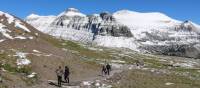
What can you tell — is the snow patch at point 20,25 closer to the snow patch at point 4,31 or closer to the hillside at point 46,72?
the hillside at point 46,72

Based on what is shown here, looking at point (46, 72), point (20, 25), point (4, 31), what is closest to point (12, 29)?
point (4, 31)

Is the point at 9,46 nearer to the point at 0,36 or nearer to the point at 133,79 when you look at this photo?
the point at 0,36

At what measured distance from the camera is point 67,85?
65.7 metres

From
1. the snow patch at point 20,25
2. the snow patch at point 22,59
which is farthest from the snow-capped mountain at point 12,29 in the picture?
the snow patch at point 22,59

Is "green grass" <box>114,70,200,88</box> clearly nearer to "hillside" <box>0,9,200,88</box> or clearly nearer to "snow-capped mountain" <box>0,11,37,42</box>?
"hillside" <box>0,9,200,88</box>

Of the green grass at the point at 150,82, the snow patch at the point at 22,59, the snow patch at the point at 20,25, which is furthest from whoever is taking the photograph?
the snow patch at the point at 20,25

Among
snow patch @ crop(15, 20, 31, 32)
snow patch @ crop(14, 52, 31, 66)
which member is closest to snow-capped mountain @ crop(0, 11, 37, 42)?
snow patch @ crop(15, 20, 31, 32)

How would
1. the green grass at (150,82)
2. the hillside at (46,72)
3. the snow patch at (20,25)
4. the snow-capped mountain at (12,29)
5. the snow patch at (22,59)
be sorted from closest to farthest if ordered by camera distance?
the hillside at (46,72) < the green grass at (150,82) < the snow patch at (22,59) < the snow-capped mountain at (12,29) < the snow patch at (20,25)

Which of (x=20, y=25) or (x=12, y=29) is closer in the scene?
(x=12, y=29)

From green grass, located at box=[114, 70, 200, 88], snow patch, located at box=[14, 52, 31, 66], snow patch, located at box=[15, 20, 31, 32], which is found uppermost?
snow patch, located at box=[15, 20, 31, 32]

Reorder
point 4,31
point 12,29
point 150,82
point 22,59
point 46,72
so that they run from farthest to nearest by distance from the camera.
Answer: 1. point 12,29
2. point 4,31
3. point 22,59
4. point 46,72
5. point 150,82

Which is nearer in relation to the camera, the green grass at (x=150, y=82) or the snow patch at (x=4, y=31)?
the green grass at (x=150, y=82)

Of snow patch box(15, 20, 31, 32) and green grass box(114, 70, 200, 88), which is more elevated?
snow patch box(15, 20, 31, 32)

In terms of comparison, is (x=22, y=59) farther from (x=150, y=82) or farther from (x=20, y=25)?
(x=20, y=25)
